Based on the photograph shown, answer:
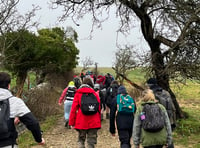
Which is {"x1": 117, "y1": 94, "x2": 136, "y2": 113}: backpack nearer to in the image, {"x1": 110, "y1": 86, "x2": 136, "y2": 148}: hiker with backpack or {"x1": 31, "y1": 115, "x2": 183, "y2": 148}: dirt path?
{"x1": 110, "y1": 86, "x2": 136, "y2": 148}: hiker with backpack

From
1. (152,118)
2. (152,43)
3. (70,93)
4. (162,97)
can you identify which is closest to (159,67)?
(152,43)

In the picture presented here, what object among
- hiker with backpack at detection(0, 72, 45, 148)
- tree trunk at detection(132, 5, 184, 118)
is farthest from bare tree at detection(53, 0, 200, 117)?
hiker with backpack at detection(0, 72, 45, 148)

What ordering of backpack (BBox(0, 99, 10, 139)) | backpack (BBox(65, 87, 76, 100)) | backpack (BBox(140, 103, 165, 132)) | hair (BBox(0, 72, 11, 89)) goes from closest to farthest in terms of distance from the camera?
1. backpack (BBox(0, 99, 10, 139))
2. hair (BBox(0, 72, 11, 89))
3. backpack (BBox(140, 103, 165, 132))
4. backpack (BBox(65, 87, 76, 100))

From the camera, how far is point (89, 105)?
16.7 feet

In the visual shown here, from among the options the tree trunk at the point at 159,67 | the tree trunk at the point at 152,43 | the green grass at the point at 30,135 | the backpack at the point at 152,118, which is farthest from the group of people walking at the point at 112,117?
the tree trunk at the point at 152,43

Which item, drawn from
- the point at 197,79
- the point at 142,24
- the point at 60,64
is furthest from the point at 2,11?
the point at 60,64

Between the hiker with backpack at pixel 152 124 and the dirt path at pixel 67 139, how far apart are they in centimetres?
286

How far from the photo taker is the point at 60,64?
19.9 metres

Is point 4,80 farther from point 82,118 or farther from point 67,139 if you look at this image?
point 67,139

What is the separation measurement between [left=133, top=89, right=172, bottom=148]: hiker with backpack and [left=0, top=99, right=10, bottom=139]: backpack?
79.0 inches

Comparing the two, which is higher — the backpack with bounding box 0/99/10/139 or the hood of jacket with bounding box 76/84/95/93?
the hood of jacket with bounding box 76/84/95/93

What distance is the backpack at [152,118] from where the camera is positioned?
379 cm

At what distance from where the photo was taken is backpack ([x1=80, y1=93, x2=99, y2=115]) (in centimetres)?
507

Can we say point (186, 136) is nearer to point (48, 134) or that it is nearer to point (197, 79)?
point (197, 79)
